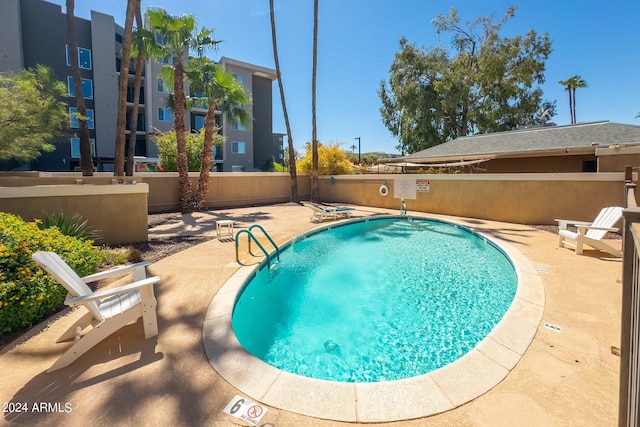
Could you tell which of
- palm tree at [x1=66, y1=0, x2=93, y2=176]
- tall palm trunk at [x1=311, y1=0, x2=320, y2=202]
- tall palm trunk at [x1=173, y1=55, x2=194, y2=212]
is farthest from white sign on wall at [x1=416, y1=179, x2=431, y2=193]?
palm tree at [x1=66, y1=0, x2=93, y2=176]

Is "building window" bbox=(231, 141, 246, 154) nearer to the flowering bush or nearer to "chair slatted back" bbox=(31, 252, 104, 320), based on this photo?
the flowering bush

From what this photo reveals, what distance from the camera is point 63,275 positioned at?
3.22 m

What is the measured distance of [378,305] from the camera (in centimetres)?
566

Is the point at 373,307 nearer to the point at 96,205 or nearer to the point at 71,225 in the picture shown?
the point at 71,225

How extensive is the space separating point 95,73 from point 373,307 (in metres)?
33.0

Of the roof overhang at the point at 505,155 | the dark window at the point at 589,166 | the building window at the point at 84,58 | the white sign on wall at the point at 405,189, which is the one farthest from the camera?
the building window at the point at 84,58

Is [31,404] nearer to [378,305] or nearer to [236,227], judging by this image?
[378,305]

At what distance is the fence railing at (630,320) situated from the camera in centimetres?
158

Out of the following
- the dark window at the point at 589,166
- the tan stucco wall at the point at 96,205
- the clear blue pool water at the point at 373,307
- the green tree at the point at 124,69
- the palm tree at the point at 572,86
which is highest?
the palm tree at the point at 572,86

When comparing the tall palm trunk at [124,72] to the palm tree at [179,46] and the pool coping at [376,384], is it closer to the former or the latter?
the palm tree at [179,46]

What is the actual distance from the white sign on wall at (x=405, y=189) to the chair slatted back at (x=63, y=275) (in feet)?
44.6

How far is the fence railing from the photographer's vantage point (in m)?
1.58

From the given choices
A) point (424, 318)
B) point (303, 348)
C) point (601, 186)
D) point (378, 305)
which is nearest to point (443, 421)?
point (303, 348)

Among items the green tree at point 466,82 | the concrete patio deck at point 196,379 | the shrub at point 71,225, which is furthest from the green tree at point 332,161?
the concrete patio deck at point 196,379
